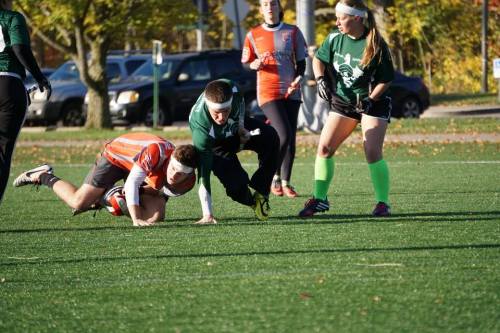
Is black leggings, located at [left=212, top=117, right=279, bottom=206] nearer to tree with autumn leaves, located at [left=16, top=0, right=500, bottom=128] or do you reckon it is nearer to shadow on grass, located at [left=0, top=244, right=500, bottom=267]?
shadow on grass, located at [left=0, top=244, right=500, bottom=267]

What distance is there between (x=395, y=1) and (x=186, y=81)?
519 inches

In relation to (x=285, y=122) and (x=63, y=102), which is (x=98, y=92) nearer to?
(x=63, y=102)

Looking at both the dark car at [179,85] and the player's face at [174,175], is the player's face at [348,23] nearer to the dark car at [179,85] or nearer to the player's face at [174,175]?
the player's face at [174,175]

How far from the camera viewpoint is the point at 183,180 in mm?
9430

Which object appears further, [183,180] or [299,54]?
[299,54]

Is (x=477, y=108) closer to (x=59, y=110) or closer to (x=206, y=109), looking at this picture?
(x=59, y=110)

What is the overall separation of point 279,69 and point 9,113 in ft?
12.9

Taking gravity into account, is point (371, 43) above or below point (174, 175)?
above

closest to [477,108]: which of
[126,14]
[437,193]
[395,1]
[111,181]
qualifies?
[395,1]

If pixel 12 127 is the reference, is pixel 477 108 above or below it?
below

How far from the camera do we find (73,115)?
1291 inches

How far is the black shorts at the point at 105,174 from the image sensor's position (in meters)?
10.0

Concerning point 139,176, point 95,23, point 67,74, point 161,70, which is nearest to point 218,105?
point 139,176

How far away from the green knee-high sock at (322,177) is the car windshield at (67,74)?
23875 millimetres
